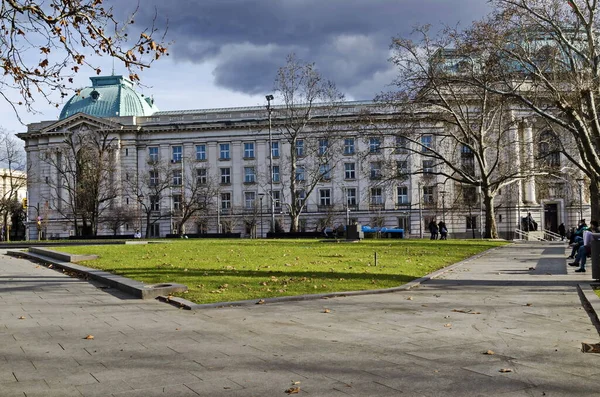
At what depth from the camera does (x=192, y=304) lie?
36.3 ft

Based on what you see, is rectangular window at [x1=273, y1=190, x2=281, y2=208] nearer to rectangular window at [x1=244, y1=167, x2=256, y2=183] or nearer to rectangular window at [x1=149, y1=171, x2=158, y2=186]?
rectangular window at [x1=244, y1=167, x2=256, y2=183]

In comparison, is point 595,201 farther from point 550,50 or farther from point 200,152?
point 200,152

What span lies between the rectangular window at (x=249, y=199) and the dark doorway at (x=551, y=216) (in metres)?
39.7

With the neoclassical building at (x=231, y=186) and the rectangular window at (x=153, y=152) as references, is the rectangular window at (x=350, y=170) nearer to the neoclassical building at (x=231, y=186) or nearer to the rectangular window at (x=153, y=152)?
the neoclassical building at (x=231, y=186)

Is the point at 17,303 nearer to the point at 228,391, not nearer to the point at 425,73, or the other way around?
the point at 228,391

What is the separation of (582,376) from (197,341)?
469cm

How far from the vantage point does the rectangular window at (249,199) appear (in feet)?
271

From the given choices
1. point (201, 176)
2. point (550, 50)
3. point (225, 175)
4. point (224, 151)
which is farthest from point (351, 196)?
→ point (550, 50)

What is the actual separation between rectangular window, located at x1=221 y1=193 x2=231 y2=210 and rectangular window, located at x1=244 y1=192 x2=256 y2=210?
235 centimetres

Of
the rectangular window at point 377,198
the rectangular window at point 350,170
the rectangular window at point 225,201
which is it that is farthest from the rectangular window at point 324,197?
the rectangular window at point 225,201

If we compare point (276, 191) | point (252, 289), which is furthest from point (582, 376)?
point (276, 191)

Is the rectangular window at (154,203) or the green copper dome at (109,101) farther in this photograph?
the green copper dome at (109,101)

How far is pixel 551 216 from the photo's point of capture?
260ft

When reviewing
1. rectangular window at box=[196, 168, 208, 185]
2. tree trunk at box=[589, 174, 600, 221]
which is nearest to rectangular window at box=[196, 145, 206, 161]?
rectangular window at box=[196, 168, 208, 185]
